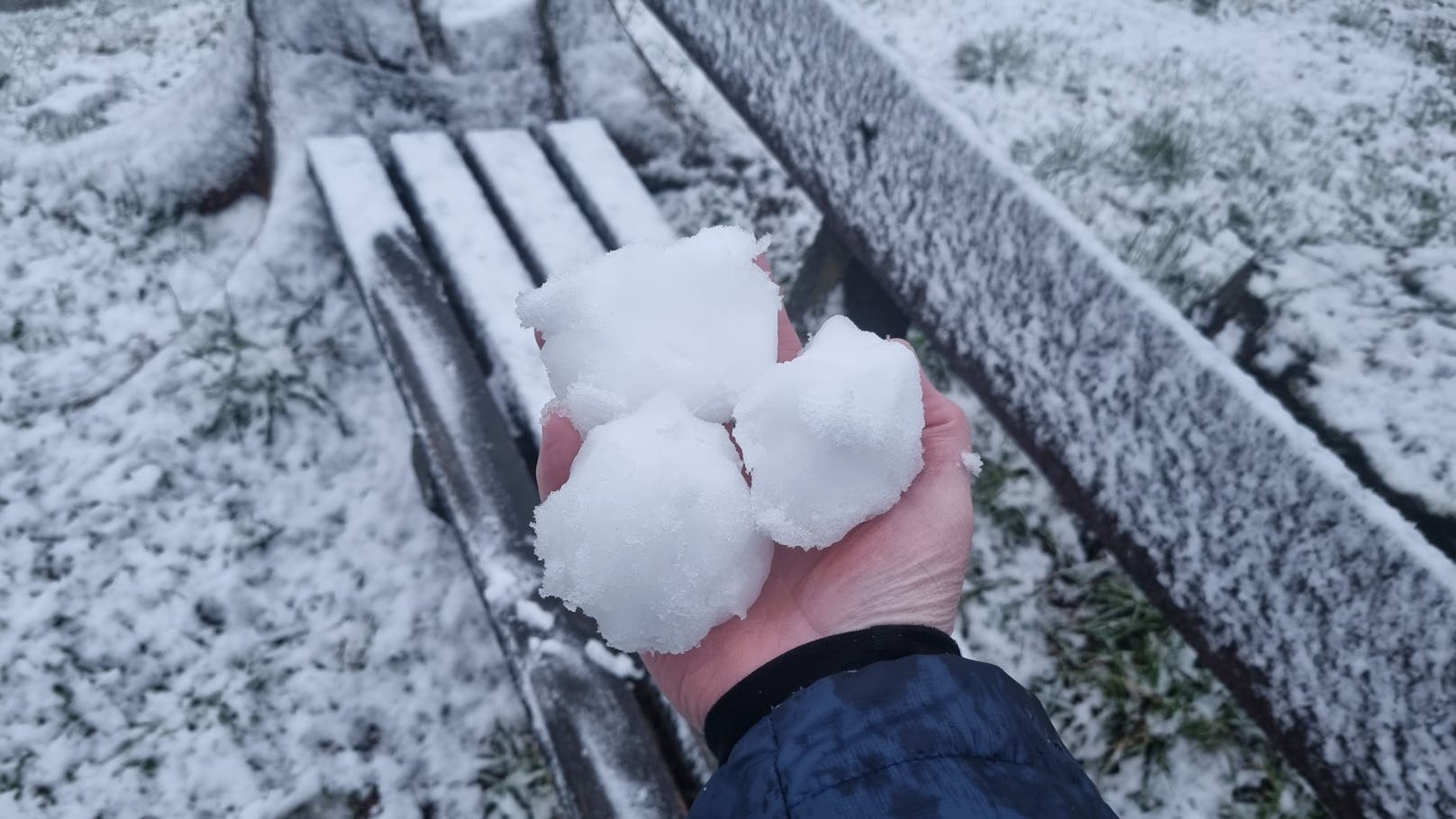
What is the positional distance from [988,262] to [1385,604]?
2.95 ft

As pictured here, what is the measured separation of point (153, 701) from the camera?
182 centimetres

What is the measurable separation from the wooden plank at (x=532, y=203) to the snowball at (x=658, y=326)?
78cm

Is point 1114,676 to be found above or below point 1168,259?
below

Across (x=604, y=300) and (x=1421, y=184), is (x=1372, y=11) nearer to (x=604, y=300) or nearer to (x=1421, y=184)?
(x=1421, y=184)

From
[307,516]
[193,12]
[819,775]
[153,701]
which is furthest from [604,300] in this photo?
[193,12]

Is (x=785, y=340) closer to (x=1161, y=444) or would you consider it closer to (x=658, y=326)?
(x=658, y=326)

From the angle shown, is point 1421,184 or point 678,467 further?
point 1421,184

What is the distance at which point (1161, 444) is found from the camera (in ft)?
4.74

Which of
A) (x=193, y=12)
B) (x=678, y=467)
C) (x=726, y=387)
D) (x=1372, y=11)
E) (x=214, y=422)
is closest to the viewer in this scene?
(x=678, y=467)

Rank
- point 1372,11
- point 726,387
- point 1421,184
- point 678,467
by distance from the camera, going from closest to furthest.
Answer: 1. point 678,467
2. point 726,387
3. point 1421,184
4. point 1372,11

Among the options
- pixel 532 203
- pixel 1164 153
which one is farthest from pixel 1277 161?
pixel 532 203

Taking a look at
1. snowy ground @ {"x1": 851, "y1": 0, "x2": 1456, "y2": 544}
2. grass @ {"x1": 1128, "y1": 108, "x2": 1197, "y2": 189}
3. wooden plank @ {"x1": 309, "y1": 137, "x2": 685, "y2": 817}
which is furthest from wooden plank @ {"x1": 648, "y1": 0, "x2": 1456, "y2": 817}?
wooden plank @ {"x1": 309, "y1": 137, "x2": 685, "y2": 817}

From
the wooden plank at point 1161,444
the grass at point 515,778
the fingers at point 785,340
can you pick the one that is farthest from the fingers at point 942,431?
the grass at point 515,778

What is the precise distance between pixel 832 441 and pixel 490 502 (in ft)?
3.03
